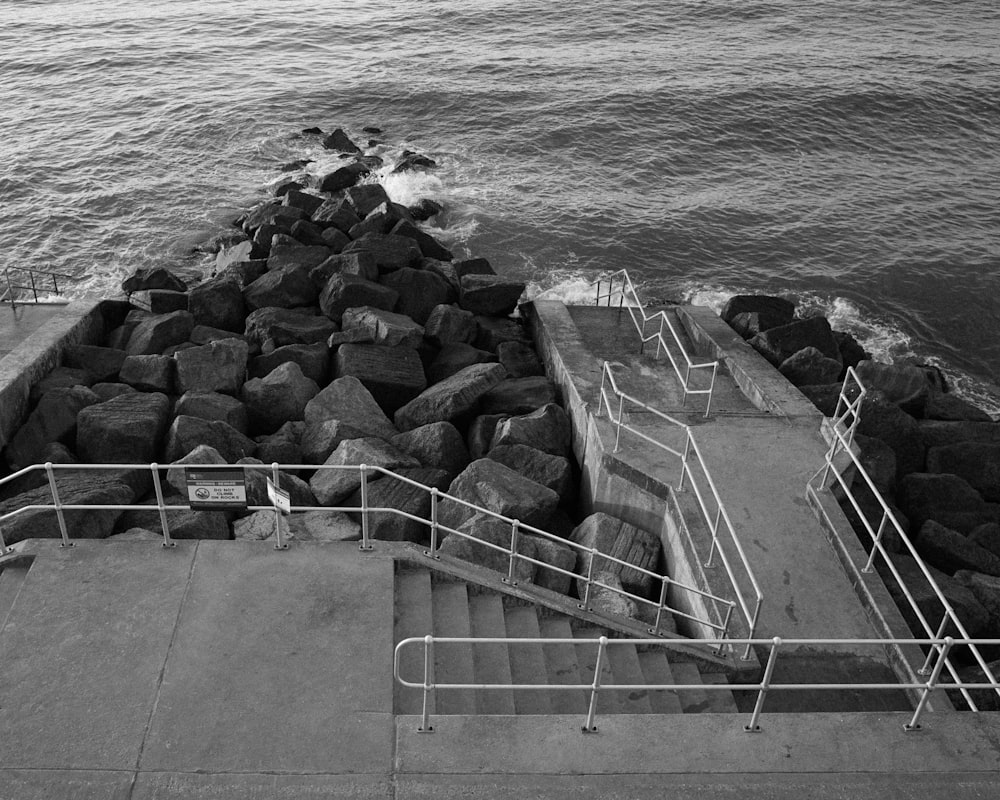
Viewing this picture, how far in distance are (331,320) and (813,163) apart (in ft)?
70.6

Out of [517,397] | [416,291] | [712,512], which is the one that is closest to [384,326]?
[416,291]

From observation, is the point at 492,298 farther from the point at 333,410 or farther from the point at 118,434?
the point at 118,434

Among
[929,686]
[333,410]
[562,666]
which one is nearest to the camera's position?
[929,686]

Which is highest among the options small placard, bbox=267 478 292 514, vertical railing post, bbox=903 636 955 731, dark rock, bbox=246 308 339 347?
small placard, bbox=267 478 292 514

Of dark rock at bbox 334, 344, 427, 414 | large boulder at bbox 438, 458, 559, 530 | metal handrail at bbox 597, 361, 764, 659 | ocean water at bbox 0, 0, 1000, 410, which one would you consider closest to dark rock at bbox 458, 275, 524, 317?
dark rock at bbox 334, 344, 427, 414

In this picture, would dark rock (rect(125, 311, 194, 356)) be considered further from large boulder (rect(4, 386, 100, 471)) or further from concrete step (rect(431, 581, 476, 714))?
concrete step (rect(431, 581, 476, 714))

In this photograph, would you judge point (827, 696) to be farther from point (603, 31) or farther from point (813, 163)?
point (603, 31)

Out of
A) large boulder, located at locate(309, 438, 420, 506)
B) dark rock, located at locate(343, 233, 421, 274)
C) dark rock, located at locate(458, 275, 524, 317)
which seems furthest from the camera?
dark rock, located at locate(343, 233, 421, 274)

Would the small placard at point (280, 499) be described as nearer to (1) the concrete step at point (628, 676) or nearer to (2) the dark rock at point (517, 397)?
(1) the concrete step at point (628, 676)

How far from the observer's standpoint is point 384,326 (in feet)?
48.5

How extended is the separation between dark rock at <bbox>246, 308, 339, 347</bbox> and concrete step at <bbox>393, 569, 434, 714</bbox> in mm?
7955

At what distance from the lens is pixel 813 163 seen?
102 feet

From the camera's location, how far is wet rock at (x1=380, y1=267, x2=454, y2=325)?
16.7 m

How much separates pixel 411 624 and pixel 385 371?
22.9ft
